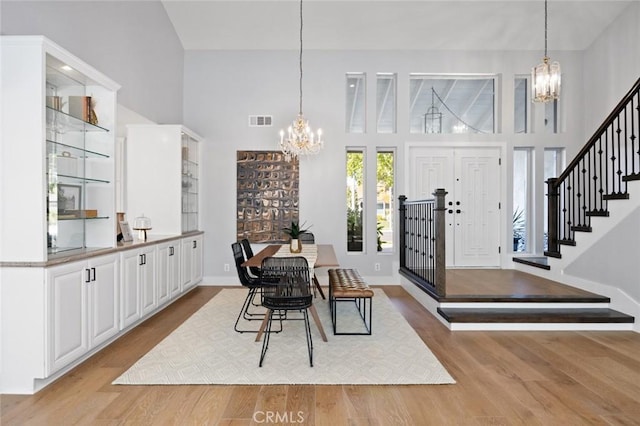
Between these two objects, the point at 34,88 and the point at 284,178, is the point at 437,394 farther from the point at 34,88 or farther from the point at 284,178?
the point at 284,178

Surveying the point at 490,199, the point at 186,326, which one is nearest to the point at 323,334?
the point at 186,326

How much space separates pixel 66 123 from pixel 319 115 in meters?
3.84

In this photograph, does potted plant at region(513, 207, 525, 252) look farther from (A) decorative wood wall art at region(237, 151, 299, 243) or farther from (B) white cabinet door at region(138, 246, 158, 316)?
(B) white cabinet door at region(138, 246, 158, 316)

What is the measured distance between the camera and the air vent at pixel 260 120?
6211mm

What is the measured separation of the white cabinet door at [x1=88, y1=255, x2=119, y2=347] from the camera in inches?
120

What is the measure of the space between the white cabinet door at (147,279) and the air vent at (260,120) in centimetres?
287

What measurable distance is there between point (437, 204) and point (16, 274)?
12.7 feet

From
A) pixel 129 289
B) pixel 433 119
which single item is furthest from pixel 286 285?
pixel 433 119

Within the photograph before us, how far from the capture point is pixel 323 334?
348 cm

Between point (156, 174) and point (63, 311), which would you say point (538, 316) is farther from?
point (156, 174)

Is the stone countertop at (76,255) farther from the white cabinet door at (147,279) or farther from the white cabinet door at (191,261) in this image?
the white cabinet door at (191,261)

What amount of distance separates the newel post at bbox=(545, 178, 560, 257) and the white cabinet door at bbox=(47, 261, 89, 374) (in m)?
5.62

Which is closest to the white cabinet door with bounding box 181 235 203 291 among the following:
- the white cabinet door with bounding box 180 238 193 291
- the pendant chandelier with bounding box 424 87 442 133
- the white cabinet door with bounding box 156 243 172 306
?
the white cabinet door with bounding box 180 238 193 291

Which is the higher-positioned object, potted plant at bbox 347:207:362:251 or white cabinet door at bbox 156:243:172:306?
potted plant at bbox 347:207:362:251
